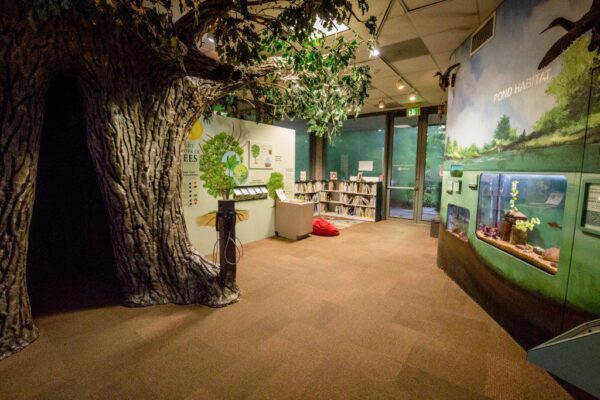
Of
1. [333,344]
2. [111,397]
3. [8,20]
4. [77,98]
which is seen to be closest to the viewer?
[111,397]

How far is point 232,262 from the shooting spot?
2848 millimetres

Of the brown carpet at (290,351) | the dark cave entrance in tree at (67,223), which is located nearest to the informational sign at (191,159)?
the dark cave entrance in tree at (67,223)

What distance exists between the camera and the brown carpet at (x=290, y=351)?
1.73 meters

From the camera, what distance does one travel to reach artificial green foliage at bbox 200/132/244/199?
4.27 meters

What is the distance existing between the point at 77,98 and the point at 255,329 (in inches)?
115

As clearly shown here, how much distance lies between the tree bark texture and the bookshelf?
4855 millimetres

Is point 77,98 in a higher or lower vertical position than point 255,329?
higher

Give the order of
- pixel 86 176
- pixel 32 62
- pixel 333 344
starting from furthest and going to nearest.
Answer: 1. pixel 86 176
2. pixel 333 344
3. pixel 32 62

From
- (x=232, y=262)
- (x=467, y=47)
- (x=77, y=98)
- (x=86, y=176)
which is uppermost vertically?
(x=467, y=47)

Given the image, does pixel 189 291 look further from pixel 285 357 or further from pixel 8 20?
pixel 8 20

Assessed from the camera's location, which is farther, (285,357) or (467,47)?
(467,47)

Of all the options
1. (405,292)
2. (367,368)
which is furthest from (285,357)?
(405,292)

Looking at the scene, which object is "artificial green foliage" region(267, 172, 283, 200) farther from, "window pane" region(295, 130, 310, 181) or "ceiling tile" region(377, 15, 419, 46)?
"window pane" region(295, 130, 310, 181)

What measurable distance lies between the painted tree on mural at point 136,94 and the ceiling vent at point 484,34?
4.31ft
